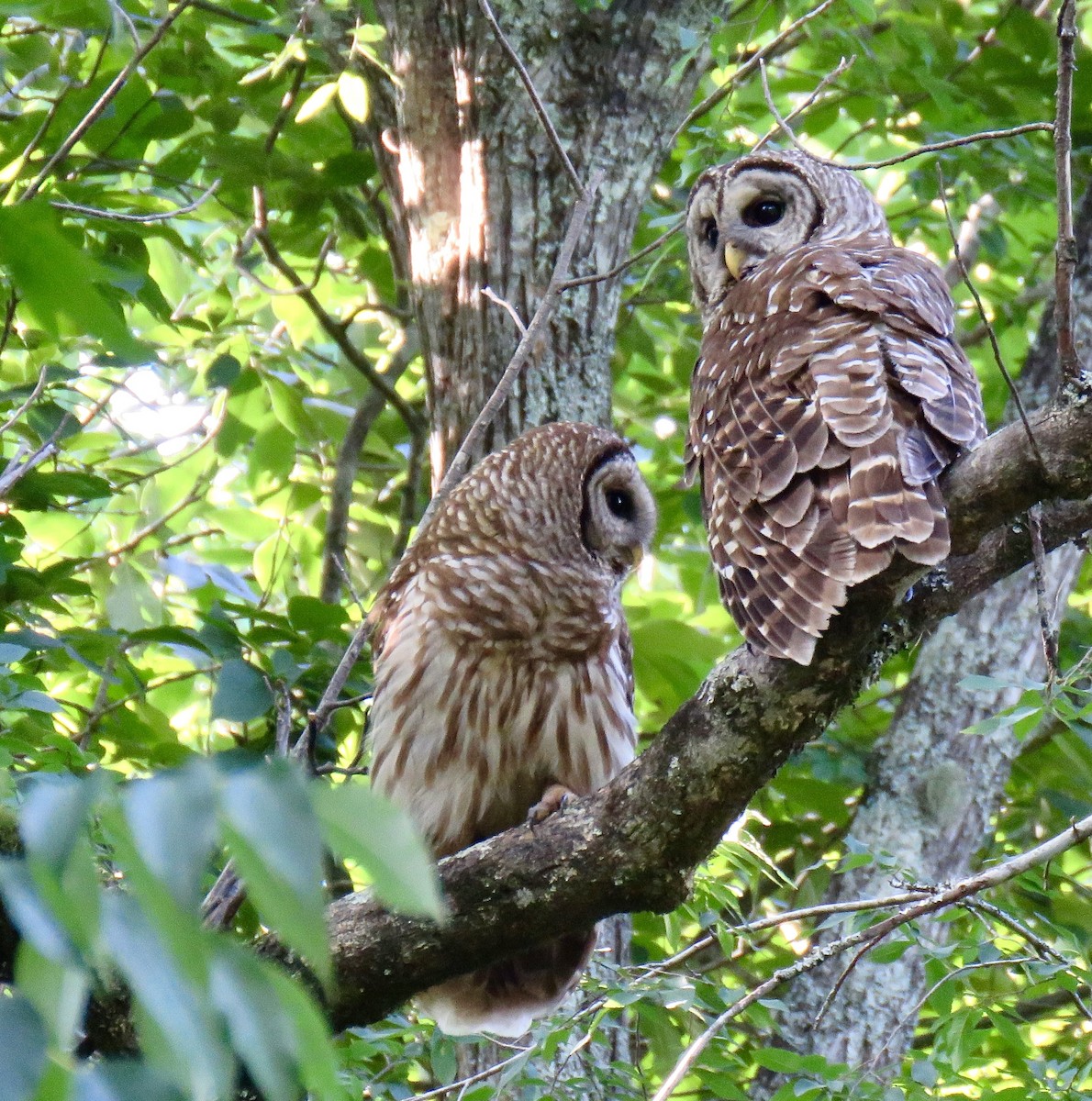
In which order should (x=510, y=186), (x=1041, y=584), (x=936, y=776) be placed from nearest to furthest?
(x=1041, y=584)
(x=510, y=186)
(x=936, y=776)

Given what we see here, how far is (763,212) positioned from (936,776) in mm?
1850

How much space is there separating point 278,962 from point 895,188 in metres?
4.75

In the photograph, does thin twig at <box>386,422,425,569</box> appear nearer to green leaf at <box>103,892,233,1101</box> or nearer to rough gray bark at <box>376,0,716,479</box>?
rough gray bark at <box>376,0,716,479</box>

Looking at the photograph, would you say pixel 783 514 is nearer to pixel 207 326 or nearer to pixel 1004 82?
pixel 207 326

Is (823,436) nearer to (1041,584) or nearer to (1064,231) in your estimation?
(1041,584)

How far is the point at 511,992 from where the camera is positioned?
130 inches

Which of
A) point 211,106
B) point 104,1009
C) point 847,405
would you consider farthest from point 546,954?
point 211,106

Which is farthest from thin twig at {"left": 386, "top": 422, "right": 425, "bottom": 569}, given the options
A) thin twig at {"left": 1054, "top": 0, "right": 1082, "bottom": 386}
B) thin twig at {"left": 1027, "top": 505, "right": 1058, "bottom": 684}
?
thin twig at {"left": 1054, "top": 0, "right": 1082, "bottom": 386}

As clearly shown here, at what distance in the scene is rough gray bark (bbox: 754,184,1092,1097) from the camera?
4.11 metres

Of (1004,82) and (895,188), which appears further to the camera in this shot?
(895,188)

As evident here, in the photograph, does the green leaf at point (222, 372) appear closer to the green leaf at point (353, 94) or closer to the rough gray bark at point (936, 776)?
the green leaf at point (353, 94)

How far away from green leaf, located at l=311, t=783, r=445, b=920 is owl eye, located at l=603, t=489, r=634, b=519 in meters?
2.78

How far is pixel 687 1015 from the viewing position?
3.29 meters

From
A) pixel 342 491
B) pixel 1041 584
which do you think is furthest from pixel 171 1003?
pixel 342 491
